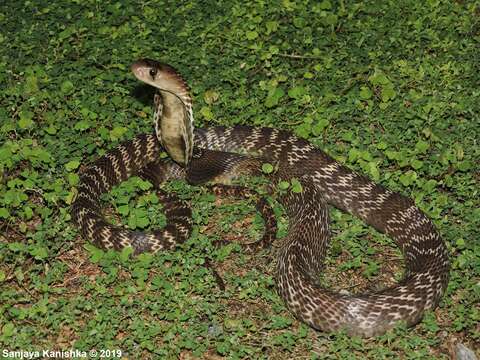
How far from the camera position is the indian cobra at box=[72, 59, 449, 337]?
7199mm

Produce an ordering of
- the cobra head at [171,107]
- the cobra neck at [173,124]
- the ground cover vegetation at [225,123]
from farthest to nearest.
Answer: the cobra neck at [173,124] < the cobra head at [171,107] < the ground cover vegetation at [225,123]

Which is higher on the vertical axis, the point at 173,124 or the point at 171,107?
the point at 171,107

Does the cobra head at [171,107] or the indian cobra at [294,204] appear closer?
the indian cobra at [294,204]

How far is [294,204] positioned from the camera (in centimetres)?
881

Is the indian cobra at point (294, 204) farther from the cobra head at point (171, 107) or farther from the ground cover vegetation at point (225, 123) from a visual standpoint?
the ground cover vegetation at point (225, 123)

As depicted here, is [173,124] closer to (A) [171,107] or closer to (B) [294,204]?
(A) [171,107]

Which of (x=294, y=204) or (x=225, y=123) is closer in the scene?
(x=294, y=204)

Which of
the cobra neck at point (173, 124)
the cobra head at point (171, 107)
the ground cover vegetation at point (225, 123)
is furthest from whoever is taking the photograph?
the cobra neck at point (173, 124)

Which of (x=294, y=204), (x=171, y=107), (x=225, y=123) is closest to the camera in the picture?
(x=171, y=107)

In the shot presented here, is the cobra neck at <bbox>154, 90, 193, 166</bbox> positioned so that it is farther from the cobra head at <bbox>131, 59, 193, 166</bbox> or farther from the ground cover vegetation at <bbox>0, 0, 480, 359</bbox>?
the ground cover vegetation at <bbox>0, 0, 480, 359</bbox>

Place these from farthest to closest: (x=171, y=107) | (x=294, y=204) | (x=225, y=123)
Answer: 1. (x=225, y=123)
2. (x=294, y=204)
3. (x=171, y=107)

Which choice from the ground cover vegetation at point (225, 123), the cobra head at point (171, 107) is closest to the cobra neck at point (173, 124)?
the cobra head at point (171, 107)

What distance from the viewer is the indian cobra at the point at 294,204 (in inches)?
283

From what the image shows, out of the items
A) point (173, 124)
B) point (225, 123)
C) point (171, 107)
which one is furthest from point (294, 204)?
point (225, 123)
